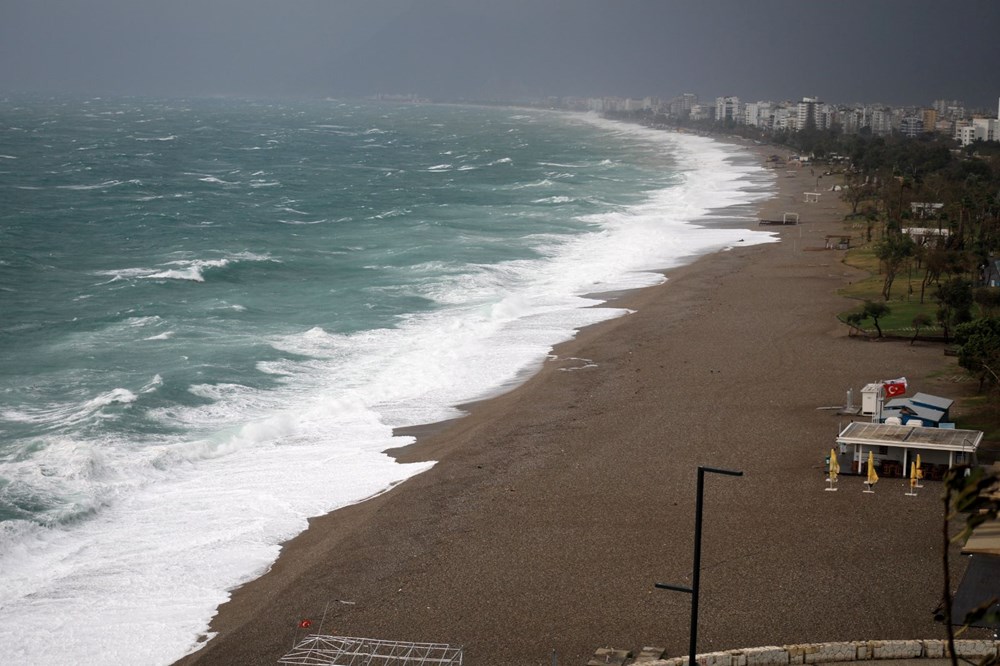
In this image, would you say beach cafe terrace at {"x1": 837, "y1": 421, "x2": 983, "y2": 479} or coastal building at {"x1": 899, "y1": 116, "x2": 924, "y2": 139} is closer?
beach cafe terrace at {"x1": 837, "y1": 421, "x2": 983, "y2": 479}

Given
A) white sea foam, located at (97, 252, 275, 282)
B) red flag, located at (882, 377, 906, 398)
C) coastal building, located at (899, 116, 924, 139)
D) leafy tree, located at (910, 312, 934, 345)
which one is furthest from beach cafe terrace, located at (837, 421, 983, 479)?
coastal building, located at (899, 116, 924, 139)

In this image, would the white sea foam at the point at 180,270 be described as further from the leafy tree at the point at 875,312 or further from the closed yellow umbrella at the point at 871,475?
the closed yellow umbrella at the point at 871,475

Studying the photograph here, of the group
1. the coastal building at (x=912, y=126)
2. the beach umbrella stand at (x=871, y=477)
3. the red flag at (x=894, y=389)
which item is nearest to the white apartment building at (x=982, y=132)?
the coastal building at (x=912, y=126)

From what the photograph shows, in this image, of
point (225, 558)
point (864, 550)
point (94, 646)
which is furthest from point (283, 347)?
point (864, 550)

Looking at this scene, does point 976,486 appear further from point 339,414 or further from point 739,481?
point 339,414

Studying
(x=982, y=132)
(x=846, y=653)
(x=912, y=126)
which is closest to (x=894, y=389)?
(x=846, y=653)

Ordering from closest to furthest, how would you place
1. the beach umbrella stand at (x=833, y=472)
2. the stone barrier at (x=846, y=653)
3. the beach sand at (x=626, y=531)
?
the stone barrier at (x=846, y=653)
the beach sand at (x=626, y=531)
the beach umbrella stand at (x=833, y=472)

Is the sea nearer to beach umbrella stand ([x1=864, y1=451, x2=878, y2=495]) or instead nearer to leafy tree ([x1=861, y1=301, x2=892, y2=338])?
leafy tree ([x1=861, y1=301, x2=892, y2=338])
